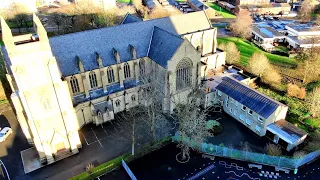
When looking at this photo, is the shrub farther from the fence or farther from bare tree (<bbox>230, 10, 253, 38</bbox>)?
bare tree (<bbox>230, 10, 253, 38</bbox>)

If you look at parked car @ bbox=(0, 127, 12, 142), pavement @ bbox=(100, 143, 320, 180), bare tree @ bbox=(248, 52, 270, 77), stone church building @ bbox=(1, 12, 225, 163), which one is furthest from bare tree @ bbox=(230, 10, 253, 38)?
parked car @ bbox=(0, 127, 12, 142)

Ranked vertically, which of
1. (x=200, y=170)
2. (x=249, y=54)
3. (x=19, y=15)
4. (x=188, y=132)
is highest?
(x=19, y=15)

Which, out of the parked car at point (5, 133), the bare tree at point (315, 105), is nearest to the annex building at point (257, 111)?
the bare tree at point (315, 105)

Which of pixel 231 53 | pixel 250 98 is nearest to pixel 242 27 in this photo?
pixel 231 53

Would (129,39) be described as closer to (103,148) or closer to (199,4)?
(103,148)

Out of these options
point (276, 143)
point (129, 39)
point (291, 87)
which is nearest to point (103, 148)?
point (129, 39)

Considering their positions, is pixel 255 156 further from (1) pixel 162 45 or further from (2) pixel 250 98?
(1) pixel 162 45

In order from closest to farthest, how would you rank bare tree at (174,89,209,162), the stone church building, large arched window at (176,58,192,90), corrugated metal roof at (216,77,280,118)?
1. the stone church building
2. bare tree at (174,89,209,162)
3. corrugated metal roof at (216,77,280,118)
4. large arched window at (176,58,192,90)
